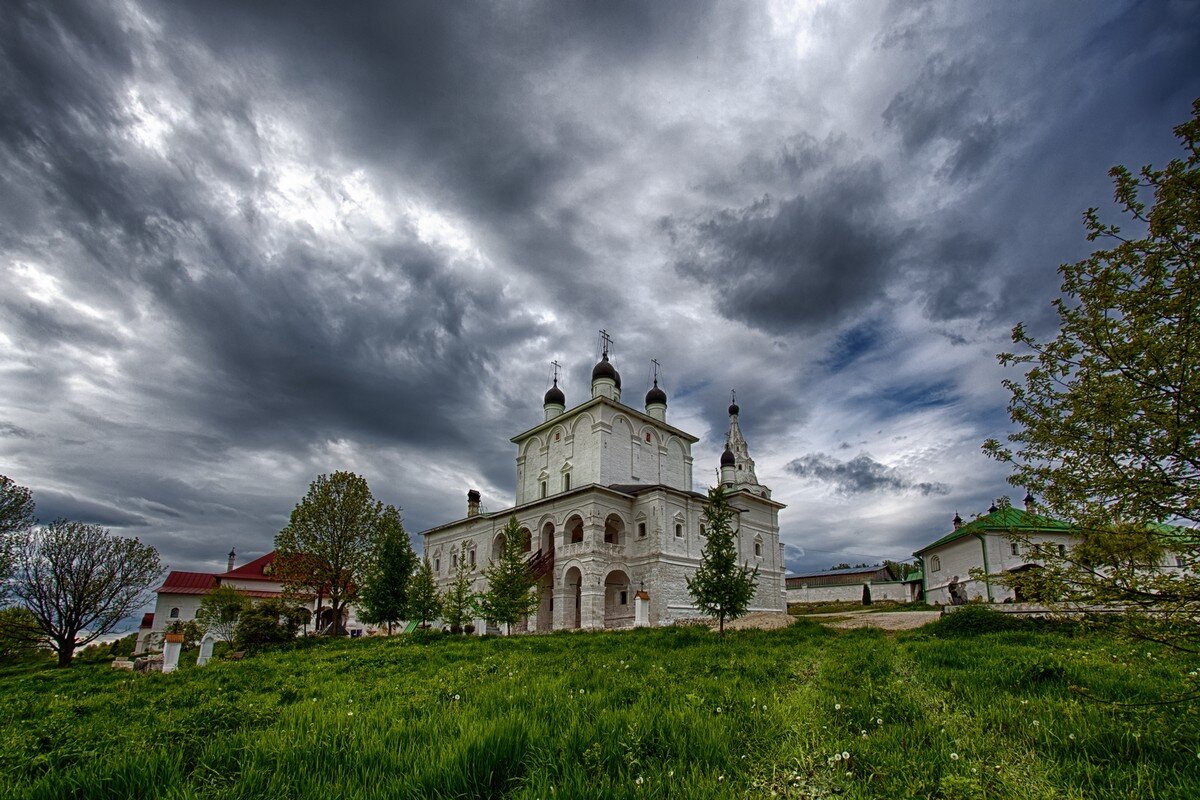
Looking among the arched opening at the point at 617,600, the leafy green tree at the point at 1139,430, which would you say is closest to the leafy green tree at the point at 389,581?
the arched opening at the point at 617,600

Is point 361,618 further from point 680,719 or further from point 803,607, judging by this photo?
point 803,607

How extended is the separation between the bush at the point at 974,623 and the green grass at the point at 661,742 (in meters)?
8.47

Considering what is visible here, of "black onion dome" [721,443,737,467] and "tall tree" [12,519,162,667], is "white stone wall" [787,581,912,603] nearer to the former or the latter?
"black onion dome" [721,443,737,467]

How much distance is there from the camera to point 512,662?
1060 cm

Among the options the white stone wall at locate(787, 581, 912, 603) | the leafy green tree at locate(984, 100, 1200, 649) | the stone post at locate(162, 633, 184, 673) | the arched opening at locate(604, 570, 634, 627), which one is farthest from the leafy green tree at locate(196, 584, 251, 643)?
the white stone wall at locate(787, 581, 912, 603)

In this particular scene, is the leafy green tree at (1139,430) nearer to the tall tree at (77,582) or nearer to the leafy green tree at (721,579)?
the leafy green tree at (721,579)

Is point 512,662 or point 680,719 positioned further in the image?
point 512,662

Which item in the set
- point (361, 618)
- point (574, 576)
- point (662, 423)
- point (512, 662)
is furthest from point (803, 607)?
point (512, 662)

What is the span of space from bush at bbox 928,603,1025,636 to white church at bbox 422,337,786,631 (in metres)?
12.6

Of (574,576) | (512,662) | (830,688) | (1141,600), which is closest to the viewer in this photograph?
(1141,600)

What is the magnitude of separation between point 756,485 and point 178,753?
45.7 meters

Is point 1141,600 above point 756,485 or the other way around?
the other way around

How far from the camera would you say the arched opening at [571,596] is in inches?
1252

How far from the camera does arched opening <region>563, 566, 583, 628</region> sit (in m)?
31.8
